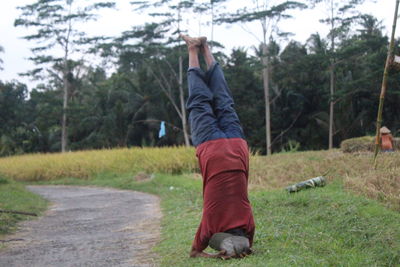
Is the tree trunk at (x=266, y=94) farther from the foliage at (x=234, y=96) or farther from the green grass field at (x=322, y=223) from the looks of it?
the green grass field at (x=322, y=223)

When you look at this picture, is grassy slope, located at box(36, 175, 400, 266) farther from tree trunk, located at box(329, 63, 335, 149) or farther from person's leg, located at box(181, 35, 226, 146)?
tree trunk, located at box(329, 63, 335, 149)

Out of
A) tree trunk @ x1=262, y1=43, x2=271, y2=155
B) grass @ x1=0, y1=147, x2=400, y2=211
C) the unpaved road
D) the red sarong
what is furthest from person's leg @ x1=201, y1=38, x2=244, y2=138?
tree trunk @ x1=262, y1=43, x2=271, y2=155

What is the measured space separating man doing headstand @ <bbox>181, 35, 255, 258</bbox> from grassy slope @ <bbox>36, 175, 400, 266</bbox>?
305 millimetres

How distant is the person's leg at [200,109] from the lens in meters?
4.69

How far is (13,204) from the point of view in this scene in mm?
10281

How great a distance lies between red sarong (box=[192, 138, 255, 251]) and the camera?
455 cm

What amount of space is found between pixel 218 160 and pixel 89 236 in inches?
126

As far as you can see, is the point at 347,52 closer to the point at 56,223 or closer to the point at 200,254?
the point at 56,223

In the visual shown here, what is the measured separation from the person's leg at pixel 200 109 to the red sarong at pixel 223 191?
0.31ft

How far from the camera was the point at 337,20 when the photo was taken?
28.8 metres

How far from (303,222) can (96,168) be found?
14.2 metres

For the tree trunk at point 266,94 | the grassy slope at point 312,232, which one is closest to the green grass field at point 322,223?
the grassy slope at point 312,232

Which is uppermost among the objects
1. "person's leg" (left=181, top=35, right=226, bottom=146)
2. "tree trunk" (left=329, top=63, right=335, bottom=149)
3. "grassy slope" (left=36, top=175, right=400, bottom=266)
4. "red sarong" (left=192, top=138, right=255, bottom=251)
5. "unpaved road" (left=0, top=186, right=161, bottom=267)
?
"tree trunk" (left=329, top=63, right=335, bottom=149)

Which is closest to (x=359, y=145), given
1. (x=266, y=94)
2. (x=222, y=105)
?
(x=222, y=105)
